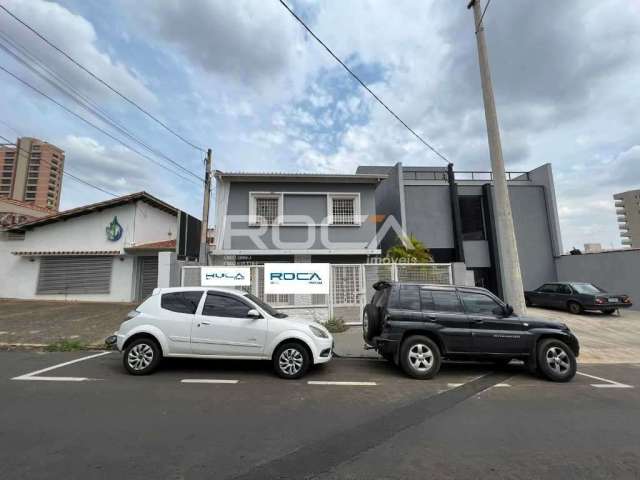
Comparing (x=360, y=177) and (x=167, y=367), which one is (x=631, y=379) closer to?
(x=167, y=367)

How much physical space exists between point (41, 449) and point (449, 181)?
17.5 metres

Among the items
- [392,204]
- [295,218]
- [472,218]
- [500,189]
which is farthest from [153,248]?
[472,218]

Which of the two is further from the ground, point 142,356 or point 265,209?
point 265,209

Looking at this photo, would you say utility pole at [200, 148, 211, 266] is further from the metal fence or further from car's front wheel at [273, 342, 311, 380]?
car's front wheel at [273, 342, 311, 380]

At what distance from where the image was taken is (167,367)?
6.00m

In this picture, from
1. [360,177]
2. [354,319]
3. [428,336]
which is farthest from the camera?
[360,177]

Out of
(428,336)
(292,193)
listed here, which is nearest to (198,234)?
(292,193)

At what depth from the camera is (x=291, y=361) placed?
5488 millimetres

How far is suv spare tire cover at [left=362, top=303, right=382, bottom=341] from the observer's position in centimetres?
610

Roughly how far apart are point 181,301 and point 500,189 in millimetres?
7909

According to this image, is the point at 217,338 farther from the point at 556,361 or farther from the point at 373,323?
the point at 556,361

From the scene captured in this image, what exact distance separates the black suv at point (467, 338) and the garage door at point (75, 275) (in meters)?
15.8

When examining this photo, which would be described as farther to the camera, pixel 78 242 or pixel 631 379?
pixel 78 242

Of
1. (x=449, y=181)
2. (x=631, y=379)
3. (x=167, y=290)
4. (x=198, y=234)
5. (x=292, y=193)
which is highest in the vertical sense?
(x=449, y=181)
